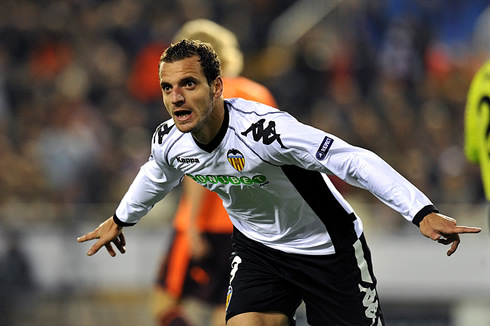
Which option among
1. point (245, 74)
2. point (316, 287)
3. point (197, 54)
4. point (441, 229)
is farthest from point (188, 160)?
point (245, 74)

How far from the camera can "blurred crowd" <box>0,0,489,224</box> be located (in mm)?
10406

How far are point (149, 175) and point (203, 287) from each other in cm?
204

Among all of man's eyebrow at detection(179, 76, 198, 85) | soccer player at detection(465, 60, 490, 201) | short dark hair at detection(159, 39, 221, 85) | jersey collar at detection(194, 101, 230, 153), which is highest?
soccer player at detection(465, 60, 490, 201)

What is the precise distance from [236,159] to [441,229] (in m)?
1.03

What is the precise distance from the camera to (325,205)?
14.0ft

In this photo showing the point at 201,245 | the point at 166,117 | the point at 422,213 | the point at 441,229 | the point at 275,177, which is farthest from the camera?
the point at 166,117

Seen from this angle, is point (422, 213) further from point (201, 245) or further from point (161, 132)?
point (201, 245)

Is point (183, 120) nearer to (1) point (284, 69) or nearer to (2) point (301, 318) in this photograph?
(2) point (301, 318)

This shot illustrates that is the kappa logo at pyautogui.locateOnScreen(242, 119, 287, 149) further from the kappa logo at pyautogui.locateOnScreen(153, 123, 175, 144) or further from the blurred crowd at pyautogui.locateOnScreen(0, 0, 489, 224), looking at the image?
the blurred crowd at pyautogui.locateOnScreen(0, 0, 489, 224)

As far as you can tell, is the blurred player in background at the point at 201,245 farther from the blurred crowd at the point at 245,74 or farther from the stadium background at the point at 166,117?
the blurred crowd at the point at 245,74

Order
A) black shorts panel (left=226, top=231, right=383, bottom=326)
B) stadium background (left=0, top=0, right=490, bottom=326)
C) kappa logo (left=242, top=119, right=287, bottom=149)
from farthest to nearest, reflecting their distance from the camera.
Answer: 1. stadium background (left=0, top=0, right=490, bottom=326)
2. black shorts panel (left=226, top=231, right=383, bottom=326)
3. kappa logo (left=242, top=119, right=287, bottom=149)

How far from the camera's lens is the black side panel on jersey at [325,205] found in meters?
4.13

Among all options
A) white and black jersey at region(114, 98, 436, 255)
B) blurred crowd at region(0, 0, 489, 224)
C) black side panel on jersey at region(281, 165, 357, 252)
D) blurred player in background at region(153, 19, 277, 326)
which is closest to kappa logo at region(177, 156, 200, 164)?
white and black jersey at region(114, 98, 436, 255)

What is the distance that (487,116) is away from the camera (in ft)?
16.3
